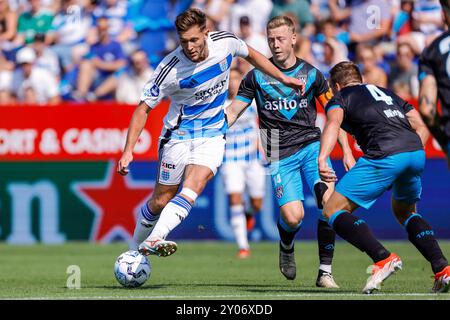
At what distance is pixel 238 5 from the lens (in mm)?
21016

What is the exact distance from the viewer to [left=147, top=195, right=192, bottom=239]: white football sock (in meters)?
10.2

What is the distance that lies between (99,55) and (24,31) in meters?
2.18

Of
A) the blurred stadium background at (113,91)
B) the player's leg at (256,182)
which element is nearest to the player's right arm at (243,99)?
the player's leg at (256,182)

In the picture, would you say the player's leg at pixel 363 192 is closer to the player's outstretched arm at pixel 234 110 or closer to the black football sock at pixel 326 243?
the black football sock at pixel 326 243

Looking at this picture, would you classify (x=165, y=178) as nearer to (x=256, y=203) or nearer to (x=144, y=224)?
(x=144, y=224)

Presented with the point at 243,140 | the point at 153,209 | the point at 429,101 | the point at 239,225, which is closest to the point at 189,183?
the point at 153,209

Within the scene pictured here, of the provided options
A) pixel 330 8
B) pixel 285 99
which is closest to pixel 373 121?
pixel 285 99

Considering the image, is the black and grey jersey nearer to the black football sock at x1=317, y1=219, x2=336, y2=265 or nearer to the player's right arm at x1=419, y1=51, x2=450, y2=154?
the black football sock at x1=317, y1=219, x2=336, y2=265

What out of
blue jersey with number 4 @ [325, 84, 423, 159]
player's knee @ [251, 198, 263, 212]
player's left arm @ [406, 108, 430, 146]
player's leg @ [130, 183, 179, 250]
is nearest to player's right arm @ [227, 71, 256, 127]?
player's leg @ [130, 183, 179, 250]

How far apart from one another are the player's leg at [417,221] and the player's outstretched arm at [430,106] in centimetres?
95

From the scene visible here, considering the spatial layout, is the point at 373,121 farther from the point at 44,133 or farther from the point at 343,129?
the point at 44,133

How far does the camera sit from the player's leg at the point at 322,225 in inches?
433

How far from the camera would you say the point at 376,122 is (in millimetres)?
9703

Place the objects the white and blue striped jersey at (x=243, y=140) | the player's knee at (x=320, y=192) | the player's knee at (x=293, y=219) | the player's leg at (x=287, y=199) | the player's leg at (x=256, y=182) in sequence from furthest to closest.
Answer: the player's leg at (x=256, y=182)
the white and blue striped jersey at (x=243, y=140)
the player's leg at (x=287, y=199)
the player's knee at (x=293, y=219)
the player's knee at (x=320, y=192)
